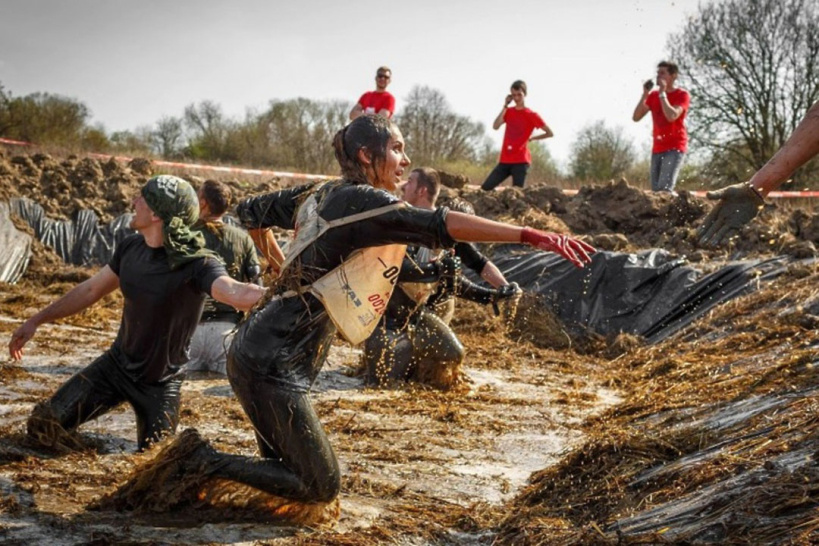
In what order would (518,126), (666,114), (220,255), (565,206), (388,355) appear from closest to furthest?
(220,255) < (388,355) < (666,114) < (518,126) < (565,206)

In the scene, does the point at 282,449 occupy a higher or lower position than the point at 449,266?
lower

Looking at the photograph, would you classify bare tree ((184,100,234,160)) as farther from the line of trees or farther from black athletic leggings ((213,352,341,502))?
black athletic leggings ((213,352,341,502))

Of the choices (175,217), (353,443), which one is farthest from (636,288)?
(175,217)

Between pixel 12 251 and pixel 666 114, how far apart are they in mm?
10061

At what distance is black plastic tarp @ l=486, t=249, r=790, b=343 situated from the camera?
12344 millimetres

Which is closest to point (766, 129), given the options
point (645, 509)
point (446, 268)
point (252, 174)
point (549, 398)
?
point (252, 174)

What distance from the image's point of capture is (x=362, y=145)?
15.0 ft

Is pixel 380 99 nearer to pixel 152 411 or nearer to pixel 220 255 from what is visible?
pixel 220 255

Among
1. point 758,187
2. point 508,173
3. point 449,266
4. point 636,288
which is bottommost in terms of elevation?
point 636,288

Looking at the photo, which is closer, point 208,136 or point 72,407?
point 72,407

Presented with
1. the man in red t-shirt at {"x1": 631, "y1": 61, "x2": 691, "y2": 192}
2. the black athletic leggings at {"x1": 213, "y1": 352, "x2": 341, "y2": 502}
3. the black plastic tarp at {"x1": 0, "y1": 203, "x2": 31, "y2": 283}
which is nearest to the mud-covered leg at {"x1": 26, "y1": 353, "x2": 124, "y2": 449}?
the black athletic leggings at {"x1": 213, "y1": 352, "x2": 341, "y2": 502}

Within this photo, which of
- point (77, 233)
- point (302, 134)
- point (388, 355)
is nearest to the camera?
point (388, 355)

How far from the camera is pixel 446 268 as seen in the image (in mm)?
7117

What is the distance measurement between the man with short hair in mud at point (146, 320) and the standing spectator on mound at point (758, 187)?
274 cm
